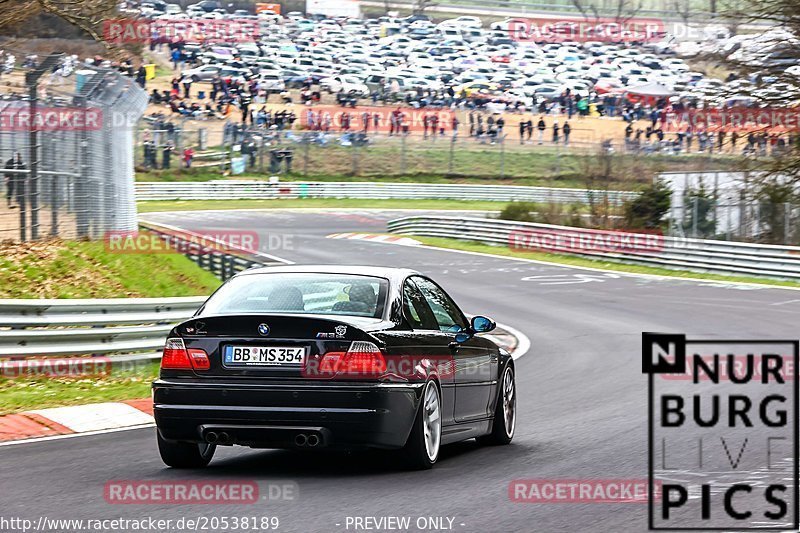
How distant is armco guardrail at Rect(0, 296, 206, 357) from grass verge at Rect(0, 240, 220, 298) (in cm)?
214

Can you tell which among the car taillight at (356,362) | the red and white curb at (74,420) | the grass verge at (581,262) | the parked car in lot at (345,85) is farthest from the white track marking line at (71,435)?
the parked car in lot at (345,85)

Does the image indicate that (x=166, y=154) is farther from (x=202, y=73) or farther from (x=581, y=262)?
(x=581, y=262)

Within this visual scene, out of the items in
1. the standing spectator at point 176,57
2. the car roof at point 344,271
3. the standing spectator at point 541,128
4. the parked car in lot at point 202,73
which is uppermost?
the standing spectator at point 176,57

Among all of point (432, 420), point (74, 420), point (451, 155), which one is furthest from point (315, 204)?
point (432, 420)

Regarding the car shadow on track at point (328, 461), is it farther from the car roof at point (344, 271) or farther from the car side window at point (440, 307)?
the car roof at point (344, 271)

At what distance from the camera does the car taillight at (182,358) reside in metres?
7.60

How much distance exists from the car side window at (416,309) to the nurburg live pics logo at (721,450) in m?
1.49

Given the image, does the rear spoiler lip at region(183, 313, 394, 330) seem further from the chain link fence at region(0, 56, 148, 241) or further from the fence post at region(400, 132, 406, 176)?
the fence post at region(400, 132, 406, 176)

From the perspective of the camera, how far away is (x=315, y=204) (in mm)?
56781

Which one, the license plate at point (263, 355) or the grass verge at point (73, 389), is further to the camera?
the grass verge at point (73, 389)

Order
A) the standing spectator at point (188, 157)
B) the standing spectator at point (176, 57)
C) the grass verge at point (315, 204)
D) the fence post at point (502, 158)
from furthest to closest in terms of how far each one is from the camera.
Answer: the standing spectator at point (176, 57), the fence post at point (502, 158), the standing spectator at point (188, 157), the grass verge at point (315, 204)

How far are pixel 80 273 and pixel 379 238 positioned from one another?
25.1 metres

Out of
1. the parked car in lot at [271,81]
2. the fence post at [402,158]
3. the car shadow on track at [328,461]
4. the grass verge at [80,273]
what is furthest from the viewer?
the parked car in lot at [271,81]

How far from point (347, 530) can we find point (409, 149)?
56939 mm
